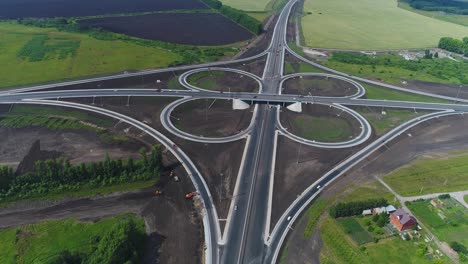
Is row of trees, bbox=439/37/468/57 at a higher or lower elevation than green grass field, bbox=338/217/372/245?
higher

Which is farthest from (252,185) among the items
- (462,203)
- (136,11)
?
(136,11)

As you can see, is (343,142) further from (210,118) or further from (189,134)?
(189,134)

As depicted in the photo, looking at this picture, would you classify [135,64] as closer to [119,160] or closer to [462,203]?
[119,160]

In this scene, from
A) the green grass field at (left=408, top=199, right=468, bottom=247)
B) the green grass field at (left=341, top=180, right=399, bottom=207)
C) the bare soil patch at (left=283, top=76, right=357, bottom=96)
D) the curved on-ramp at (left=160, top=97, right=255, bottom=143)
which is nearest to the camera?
the green grass field at (left=408, top=199, right=468, bottom=247)

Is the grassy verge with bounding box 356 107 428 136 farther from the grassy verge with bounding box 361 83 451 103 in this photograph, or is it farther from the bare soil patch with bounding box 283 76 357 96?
the bare soil patch with bounding box 283 76 357 96

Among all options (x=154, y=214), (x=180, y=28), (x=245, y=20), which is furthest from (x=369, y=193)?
(x=245, y=20)

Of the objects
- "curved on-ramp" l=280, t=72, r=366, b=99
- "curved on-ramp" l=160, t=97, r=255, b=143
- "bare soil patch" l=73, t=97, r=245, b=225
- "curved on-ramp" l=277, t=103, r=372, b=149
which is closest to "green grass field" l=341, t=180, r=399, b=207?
"curved on-ramp" l=277, t=103, r=372, b=149

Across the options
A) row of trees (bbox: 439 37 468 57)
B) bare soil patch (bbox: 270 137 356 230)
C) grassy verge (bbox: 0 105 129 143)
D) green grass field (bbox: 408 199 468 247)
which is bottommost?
green grass field (bbox: 408 199 468 247)
